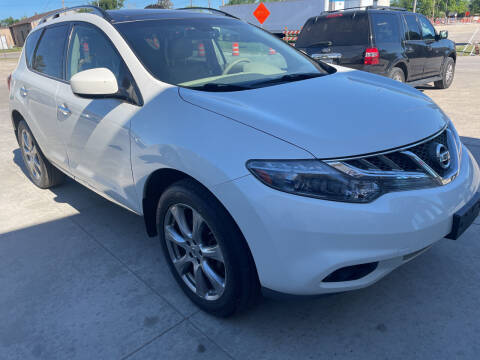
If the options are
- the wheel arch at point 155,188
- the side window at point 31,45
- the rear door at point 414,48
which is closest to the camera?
the wheel arch at point 155,188

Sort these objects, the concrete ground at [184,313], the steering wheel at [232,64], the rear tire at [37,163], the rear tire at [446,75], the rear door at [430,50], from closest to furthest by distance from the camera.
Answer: the concrete ground at [184,313] < the steering wheel at [232,64] < the rear tire at [37,163] < the rear door at [430,50] < the rear tire at [446,75]

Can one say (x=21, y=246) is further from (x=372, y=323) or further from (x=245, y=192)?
(x=372, y=323)

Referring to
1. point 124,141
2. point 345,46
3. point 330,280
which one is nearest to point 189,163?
point 124,141

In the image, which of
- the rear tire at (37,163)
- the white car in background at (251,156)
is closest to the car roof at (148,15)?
the white car in background at (251,156)

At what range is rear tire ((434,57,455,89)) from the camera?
374 inches

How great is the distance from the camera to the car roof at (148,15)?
303 cm

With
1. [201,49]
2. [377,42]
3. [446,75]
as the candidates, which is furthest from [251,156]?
[446,75]

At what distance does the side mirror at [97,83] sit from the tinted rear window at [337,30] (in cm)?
591

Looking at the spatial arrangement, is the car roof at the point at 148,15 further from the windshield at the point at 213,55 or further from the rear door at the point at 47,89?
the rear door at the point at 47,89

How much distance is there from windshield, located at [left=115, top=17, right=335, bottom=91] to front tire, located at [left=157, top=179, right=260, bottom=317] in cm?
73

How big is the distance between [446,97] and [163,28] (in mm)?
7383

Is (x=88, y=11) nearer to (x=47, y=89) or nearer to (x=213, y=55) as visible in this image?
(x=47, y=89)

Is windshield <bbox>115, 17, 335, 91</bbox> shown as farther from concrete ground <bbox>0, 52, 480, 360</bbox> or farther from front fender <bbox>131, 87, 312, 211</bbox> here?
concrete ground <bbox>0, 52, 480, 360</bbox>

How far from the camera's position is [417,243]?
1.92 m
